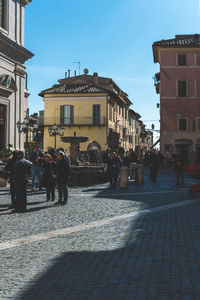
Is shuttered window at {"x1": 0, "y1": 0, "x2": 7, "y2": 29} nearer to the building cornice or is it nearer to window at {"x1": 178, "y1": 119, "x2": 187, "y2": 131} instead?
the building cornice

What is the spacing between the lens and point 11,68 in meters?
22.2

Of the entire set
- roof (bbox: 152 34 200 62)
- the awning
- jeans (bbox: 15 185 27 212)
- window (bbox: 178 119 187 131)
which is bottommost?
jeans (bbox: 15 185 27 212)

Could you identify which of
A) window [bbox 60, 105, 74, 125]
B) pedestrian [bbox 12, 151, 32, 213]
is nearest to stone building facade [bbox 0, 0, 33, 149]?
pedestrian [bbox 12, 151, 32, 213]

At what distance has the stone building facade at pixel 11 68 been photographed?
70.3 ft

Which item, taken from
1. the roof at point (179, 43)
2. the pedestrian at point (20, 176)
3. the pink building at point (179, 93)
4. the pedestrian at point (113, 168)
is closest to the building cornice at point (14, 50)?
the pedestrian at point (113, 168)

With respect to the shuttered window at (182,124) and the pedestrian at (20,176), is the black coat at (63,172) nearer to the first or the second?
the pedestrian at (20,176)

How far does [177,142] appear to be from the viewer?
41.0 meters

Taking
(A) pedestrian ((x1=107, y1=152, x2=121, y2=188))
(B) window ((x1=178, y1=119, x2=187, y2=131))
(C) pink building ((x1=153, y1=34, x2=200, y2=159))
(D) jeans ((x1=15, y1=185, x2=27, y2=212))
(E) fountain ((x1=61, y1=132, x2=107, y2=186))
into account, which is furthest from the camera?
(B) window ((x1=178, y1=119, x2=187, y2=131))

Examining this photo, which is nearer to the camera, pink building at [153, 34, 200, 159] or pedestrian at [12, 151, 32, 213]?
pedestrian at [12, 151, 32, 213]

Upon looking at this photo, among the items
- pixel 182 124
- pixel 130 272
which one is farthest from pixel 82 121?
pixel 130 272

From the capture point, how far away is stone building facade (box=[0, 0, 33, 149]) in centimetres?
2142

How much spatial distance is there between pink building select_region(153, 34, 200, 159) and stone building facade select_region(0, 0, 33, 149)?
809 inches

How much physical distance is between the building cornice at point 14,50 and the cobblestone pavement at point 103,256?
1146cm

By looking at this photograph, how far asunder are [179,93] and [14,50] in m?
22.9
